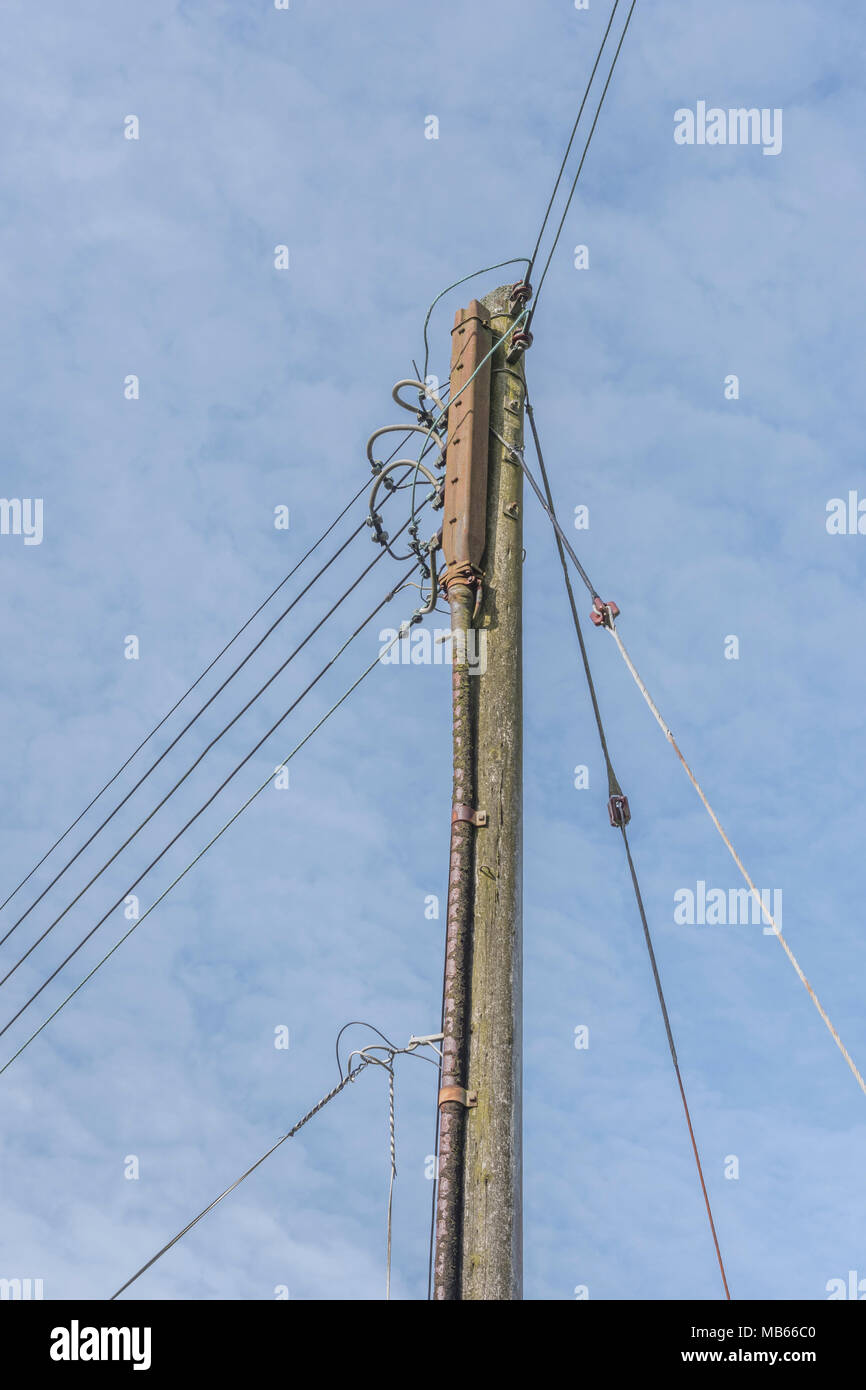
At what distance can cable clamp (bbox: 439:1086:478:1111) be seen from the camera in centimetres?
472

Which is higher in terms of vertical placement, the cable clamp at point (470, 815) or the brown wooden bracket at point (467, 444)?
the brown wooden bracket at point (467, 444)

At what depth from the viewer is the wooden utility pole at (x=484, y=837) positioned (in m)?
4.56

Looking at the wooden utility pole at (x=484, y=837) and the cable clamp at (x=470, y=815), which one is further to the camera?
the cable clamp at (x=470, y=815)

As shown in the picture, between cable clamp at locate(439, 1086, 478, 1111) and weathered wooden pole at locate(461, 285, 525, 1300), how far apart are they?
2 cm

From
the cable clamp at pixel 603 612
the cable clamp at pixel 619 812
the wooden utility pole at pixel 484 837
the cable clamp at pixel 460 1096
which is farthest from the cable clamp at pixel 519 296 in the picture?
the cable clamp at pixel 460 1096

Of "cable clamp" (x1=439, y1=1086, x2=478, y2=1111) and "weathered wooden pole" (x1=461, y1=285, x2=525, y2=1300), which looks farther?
"cable clamp" (x1=439, y1=1086, x2=478, y2=1111)

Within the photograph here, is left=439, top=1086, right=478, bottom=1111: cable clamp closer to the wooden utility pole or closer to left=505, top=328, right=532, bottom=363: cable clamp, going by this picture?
the wooden utility pole

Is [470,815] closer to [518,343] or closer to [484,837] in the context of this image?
[484,837]

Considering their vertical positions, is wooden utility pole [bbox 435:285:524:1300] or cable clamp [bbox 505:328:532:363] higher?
cable clamp [bbox 505:328:532:363]

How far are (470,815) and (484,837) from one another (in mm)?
112

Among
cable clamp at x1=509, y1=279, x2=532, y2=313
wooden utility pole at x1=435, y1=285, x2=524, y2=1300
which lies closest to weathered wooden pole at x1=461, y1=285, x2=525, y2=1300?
wooden utility pole at x1=435, y1=285, x2=524, y2=1300

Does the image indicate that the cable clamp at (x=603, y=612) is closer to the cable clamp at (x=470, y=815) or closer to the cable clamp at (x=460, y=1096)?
the cable clamp at (x=470, y=815)
